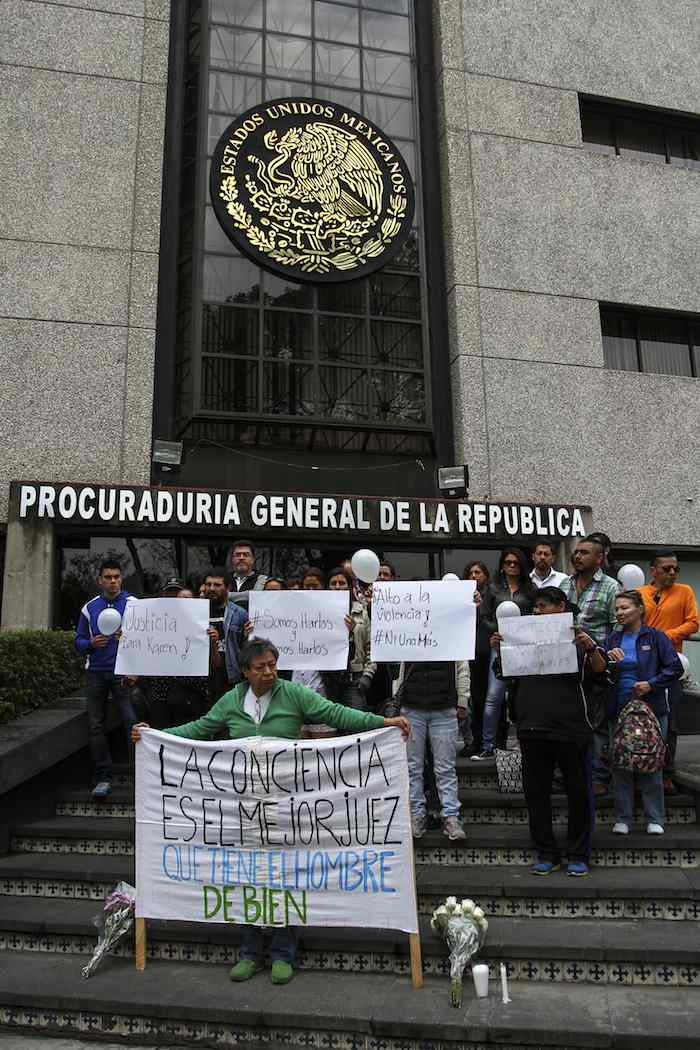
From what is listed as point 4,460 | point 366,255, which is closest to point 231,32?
point 366,255

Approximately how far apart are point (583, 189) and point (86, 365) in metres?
9.01

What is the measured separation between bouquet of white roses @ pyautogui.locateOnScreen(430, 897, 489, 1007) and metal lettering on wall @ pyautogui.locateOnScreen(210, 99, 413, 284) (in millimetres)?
10379

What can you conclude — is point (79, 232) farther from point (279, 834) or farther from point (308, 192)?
point (279, 834)

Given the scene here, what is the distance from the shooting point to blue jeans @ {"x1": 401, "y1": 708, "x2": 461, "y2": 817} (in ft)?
18.7

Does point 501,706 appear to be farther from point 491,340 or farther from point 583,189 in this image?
point 583,189

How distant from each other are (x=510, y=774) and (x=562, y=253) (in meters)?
10.3

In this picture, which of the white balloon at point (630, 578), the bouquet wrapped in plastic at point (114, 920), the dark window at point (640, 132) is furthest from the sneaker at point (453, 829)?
the dark window at point (640, 132)

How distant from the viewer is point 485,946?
180 inches

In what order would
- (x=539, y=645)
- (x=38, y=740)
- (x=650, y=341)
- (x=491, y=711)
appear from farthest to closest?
(x=650, y=341)
(x=491, y=711)
(x=38, y=740)
(x=539, y=645)

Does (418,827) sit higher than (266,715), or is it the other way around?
(266,715)

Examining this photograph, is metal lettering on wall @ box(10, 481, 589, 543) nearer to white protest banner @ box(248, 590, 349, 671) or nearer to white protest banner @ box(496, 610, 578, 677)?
white protest banner @ box(248, 590, 349, 671)

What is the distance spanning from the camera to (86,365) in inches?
468

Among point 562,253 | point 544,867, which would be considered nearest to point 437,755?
point 544,867

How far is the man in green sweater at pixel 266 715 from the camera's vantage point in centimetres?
471
